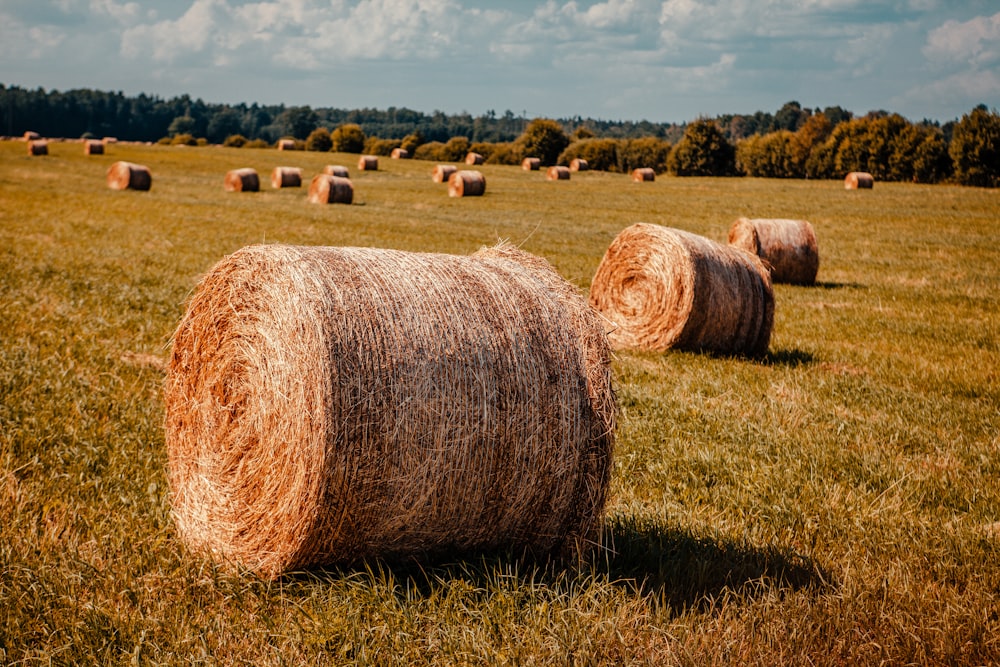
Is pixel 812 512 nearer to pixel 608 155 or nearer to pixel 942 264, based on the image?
pixel 942 264

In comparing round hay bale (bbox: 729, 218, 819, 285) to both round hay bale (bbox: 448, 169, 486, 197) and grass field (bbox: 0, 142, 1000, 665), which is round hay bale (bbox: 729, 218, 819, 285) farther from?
round hay bale (bbox: 448, 169, 486, 197)

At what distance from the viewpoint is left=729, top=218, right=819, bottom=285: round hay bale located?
1734cm

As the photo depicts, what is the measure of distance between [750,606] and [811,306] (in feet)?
37.6

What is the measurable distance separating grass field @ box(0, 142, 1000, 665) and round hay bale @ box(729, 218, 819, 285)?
3.16 metres

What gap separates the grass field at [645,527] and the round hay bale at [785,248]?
316 centimetres

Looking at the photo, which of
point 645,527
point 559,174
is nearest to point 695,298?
point 645,527

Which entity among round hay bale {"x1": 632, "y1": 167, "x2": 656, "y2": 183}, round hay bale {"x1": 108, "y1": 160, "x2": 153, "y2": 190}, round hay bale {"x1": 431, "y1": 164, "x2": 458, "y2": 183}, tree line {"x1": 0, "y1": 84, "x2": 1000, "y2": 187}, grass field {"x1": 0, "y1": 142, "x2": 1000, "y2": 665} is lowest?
grass field {"x1": 0, "y1": 142, "x2": 1000, "y2": 665}

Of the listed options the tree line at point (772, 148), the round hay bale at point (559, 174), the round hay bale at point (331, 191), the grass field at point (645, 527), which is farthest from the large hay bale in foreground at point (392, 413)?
the tree line at point (772, 148)

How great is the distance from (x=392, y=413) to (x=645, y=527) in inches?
81.3

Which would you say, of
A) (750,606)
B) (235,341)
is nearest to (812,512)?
(750,606)

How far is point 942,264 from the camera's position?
68.1ft

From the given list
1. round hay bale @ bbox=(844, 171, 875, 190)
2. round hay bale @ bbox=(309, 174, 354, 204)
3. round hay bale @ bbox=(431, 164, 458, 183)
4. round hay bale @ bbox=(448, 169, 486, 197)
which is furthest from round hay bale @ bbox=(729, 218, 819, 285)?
round hay bale @ bbox=(844, 171, 875, 190)

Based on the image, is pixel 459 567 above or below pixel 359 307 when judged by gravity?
below

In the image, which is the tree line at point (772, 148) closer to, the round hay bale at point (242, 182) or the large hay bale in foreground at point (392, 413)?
the round hay bale at point (242, 182)
